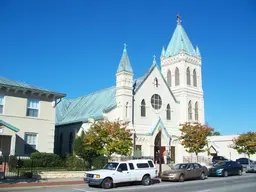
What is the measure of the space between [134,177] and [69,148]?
2325cm

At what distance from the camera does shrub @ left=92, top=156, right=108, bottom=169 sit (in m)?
29.6

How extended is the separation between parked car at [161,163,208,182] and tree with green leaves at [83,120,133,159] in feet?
16.7

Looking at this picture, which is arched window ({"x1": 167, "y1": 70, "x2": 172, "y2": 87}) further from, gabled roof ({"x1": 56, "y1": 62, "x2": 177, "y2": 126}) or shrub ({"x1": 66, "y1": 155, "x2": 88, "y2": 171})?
shrub ({"x1": 66, "y1": 155, "x2": 88, "y2": 171})

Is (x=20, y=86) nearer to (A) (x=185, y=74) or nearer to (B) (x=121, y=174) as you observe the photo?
(B) (x=121, y=174)

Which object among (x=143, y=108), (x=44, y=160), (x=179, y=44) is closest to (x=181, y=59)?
(x=179, y=44)

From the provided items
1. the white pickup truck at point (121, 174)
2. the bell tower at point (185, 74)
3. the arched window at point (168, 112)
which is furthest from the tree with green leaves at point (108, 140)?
the bell tower at point (185, 74)

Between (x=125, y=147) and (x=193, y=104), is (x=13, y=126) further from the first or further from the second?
(x=193, y=104)

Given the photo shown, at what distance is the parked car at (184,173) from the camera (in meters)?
24.2

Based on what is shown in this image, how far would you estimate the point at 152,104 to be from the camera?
42438mm

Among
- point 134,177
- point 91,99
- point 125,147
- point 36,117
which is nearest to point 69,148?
point 91,99

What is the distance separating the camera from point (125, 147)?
28547mm

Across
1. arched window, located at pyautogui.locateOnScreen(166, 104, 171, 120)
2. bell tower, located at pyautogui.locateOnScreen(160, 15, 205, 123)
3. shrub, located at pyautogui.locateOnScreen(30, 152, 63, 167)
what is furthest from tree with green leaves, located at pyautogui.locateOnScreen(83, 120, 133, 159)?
bell tower, located at pyautogui.locateOnScreen(160, 15, 205, 123)

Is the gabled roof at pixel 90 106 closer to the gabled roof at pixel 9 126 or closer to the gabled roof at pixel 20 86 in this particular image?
the gabled roof at pixel 20 86

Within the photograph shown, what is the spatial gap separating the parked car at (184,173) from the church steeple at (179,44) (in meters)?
26.9
